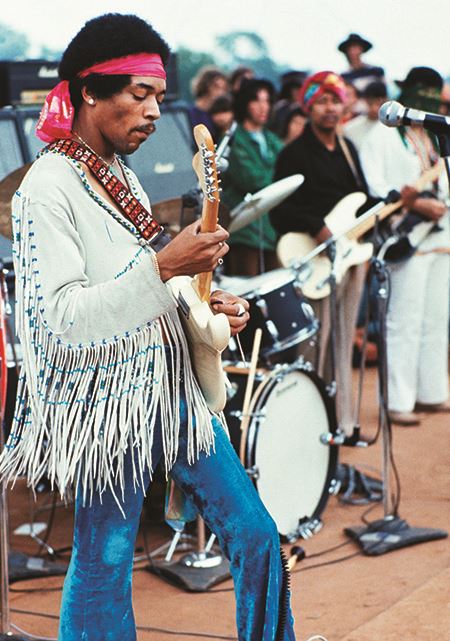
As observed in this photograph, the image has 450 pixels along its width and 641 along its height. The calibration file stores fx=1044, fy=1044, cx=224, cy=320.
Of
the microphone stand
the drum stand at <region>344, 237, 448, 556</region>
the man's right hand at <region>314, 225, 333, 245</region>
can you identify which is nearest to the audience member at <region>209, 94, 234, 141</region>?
the man's right hand at <region>314, 225, 333, 245</region>

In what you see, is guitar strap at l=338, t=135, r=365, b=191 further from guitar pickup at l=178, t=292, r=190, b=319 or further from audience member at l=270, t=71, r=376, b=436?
guitar pickup at l=178, t=292, r=190, b=319

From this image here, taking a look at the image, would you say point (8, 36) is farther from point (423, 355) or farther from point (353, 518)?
point (353, 518)

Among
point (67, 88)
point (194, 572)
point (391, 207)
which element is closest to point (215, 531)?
point (67, 88)

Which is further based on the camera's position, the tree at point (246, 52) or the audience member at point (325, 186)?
the tree at point (246, 52)

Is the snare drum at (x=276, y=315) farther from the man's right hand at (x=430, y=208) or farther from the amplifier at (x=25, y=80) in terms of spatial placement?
the amplifier at (x=25, y=80)

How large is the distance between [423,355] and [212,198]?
4779 millimetres

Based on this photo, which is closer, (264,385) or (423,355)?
(264,385)

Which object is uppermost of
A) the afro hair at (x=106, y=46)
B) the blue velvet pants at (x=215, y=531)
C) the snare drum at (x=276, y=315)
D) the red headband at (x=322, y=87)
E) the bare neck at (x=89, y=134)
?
the red headband at (x=322, y=87)

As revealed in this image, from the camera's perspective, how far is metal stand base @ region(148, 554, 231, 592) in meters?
4.13

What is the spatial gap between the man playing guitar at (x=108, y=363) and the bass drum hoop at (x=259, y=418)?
1.82 meters

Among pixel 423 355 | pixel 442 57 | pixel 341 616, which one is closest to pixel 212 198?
pixel 341 616

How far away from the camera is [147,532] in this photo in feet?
15.8

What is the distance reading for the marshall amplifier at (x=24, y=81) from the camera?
5.88 metres

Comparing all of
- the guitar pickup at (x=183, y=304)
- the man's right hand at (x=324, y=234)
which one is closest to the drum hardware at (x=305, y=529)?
the man's right hand at (x=324, y=234)
